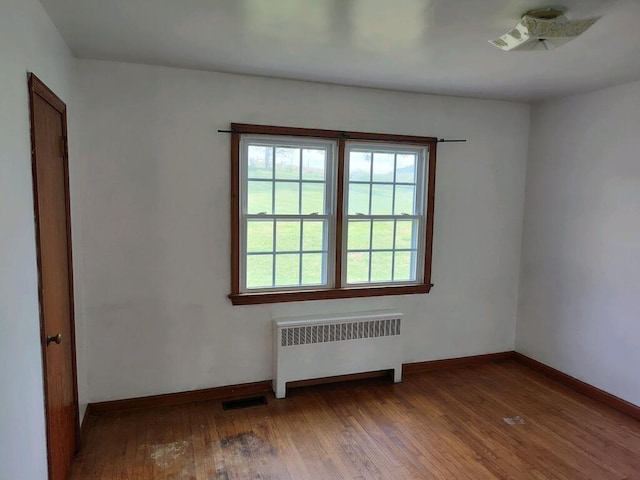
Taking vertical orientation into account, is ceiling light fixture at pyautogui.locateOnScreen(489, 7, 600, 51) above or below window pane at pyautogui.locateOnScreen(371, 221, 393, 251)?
above

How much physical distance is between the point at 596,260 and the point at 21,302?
13.0 ft

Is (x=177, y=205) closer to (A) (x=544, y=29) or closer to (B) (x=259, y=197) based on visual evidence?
(B) (x=259, y=197)

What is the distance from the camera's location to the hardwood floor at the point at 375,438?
256 cm

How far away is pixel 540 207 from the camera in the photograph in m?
4.06

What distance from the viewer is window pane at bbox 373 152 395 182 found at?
12.3 ft

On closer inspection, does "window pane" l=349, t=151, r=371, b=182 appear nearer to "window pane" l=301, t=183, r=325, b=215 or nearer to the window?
the window

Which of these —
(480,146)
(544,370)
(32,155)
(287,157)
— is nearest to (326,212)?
(287,157)

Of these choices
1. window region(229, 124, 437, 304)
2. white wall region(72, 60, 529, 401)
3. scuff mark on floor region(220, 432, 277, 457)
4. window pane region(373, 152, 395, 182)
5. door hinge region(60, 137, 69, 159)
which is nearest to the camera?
door hinge region(60, 137, 69, 159)

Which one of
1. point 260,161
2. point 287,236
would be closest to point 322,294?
point 287,236

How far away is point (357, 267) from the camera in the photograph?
149 inches

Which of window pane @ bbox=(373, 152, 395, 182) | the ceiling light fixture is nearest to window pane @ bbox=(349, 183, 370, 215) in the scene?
window pane @ bbox=(373, 152, 395, 182)

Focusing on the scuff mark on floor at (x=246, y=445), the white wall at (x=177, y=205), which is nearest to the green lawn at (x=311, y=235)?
the white wall at (x=177, y=205)

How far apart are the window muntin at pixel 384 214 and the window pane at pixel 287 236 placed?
0.43 metres

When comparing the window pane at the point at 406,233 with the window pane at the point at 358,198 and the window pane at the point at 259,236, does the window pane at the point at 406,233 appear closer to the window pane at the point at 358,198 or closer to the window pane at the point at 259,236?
the window pane at the point at 358,198
